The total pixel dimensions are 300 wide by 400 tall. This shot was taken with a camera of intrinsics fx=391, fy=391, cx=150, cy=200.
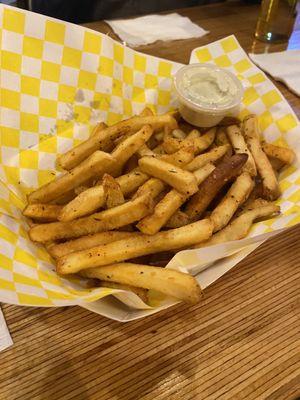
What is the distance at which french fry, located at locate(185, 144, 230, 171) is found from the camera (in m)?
1.32

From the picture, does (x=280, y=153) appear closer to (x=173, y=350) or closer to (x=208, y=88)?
(x=208, y=88)

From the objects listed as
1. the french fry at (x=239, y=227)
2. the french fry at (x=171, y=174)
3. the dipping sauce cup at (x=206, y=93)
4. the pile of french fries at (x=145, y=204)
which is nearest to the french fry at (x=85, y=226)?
the pile of french fries at (x=145, y=204)

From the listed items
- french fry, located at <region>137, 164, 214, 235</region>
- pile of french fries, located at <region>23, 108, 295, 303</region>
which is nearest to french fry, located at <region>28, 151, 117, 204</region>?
pile of french fries, located at <region>23, 108, 295, 303</region>

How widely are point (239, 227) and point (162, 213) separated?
26 cm

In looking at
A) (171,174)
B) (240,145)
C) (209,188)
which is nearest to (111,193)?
(171,174)

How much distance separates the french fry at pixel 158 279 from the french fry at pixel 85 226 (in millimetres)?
122

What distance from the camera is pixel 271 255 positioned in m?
1.31

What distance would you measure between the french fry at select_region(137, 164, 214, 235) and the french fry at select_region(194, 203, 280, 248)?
13cm

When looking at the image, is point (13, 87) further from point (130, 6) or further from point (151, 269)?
point (130, 6)

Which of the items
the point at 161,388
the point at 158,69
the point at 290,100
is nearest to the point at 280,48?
the point at 290,100

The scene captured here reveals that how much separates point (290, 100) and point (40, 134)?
4.31ft

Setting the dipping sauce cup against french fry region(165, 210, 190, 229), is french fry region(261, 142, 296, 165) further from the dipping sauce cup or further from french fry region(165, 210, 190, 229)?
french fry region(165, 210, 190, 229)

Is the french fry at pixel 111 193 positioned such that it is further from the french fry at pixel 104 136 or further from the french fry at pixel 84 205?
the french fry at pixel 104 136

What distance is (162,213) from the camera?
1086 mm
